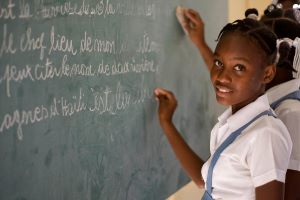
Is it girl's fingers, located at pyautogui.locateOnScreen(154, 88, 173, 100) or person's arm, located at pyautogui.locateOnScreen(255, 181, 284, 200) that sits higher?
girl's fingers, located at pyautogui.locateOnScreen(154, 88, 173, 100)

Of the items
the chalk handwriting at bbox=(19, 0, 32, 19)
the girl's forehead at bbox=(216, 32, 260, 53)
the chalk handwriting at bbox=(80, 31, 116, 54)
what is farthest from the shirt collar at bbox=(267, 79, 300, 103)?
the chalk handwriting at bbox=(19, 0, 32, 19)

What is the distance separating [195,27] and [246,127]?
74 cm

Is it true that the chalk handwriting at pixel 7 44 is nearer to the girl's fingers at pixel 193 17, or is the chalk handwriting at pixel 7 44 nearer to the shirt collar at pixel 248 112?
the shirt collar at pixel 248 112

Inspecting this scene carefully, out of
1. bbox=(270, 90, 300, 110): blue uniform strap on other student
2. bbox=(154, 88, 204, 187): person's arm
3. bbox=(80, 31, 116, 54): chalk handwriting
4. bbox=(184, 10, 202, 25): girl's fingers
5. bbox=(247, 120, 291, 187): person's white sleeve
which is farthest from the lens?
bbox=(184, 10, 202, 25): girl's fingers

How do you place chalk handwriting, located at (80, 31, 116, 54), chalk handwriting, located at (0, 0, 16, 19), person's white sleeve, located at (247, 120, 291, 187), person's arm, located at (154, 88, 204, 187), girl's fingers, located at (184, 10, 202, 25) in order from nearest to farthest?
chalk handwriting, located at (0, 0, 16, 19) < person's white sleeve, located at (247, 120, 291, 187) < chalk handwriting, located at (80, 31, 116, 54) < person's arm, located at (154, 88, 204, 187) < girl's fingers, located at (184, 10, 202, 25)

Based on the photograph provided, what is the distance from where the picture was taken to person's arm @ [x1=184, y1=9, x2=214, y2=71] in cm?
170

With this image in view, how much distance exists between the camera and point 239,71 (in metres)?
1.08

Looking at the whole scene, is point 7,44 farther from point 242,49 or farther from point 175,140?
point 175,140

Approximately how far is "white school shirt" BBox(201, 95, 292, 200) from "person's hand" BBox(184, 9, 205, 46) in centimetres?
64

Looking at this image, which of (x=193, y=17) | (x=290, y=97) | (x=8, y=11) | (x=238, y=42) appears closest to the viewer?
(x=8, y=11)

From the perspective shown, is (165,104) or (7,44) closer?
Result: (7,44)

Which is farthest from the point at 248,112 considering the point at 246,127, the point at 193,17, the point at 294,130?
the point at 193,17

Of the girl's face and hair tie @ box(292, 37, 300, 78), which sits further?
hair tie @ box(292, 37, 300, 78)

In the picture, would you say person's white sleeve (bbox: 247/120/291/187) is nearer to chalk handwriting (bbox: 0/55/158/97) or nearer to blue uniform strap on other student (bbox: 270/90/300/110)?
blue uniform strap on other student (bbox: 270/90/300/110)
